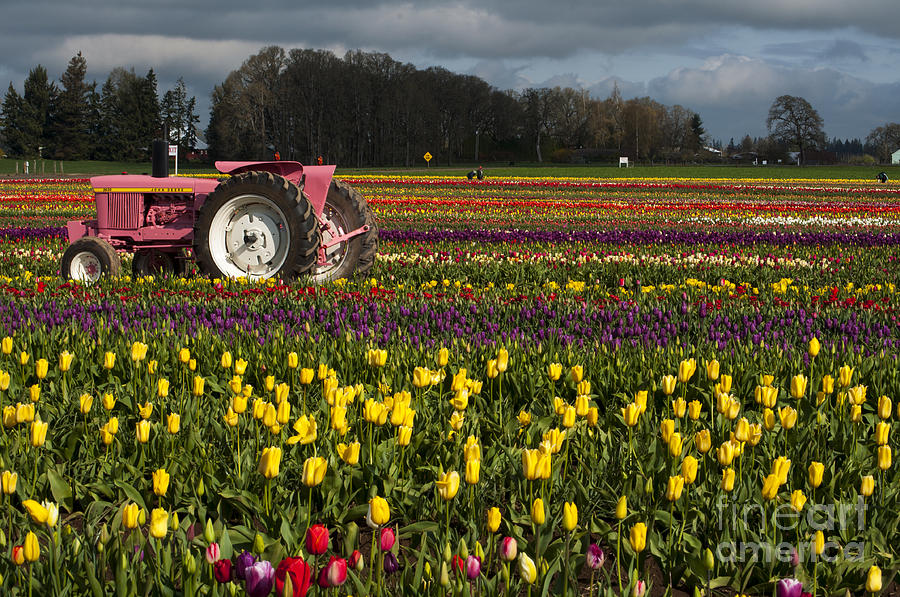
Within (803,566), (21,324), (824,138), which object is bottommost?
(803,566)

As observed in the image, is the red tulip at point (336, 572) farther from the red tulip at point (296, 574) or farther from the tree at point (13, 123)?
the tree at point (13, 123)

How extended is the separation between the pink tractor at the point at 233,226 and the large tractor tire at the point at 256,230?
10 millimetres

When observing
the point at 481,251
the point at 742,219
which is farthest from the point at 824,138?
the point at 481,251

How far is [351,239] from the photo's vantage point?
9.26 metres

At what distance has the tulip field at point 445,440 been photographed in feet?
7.60

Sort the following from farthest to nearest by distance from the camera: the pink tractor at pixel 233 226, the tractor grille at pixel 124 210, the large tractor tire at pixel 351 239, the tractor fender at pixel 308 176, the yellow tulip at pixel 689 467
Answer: the tractor grille at pixel 124 210, the large tractor tire at pixel 351 239, the tractor fender at pixel 308 176, the pink tractor at pixel 233 226, the yellow tulip at pixel 689 467

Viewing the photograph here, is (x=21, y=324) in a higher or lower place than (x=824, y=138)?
lower

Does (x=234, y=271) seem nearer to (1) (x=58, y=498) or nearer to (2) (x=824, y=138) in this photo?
(1) (x=58, y=498)

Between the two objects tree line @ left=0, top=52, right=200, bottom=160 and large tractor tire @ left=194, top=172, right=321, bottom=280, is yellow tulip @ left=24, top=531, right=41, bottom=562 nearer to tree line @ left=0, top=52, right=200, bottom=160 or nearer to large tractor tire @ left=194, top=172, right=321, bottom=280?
large tractor tire @ left=194, top=172, right=321, bottom=280

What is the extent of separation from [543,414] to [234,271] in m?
5.35

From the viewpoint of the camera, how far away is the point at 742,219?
19.3 m

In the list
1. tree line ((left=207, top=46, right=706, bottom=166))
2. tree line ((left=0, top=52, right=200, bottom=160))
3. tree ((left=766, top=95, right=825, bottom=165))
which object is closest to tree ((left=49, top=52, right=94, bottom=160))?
tree line ((left=0, top=52, right=200, bottom=160))

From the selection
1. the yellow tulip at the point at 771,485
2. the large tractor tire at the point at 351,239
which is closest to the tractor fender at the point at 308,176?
the large tractor tire at the point at 351,239

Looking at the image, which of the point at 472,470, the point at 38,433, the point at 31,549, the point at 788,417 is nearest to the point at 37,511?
the point at 31,549
